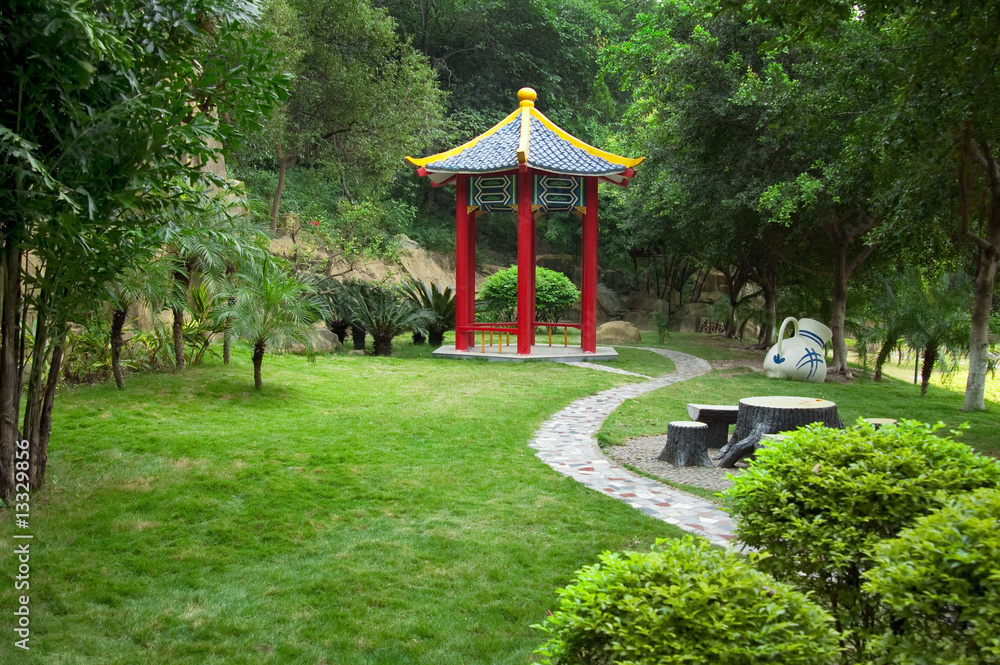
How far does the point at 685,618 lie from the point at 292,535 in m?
3.11

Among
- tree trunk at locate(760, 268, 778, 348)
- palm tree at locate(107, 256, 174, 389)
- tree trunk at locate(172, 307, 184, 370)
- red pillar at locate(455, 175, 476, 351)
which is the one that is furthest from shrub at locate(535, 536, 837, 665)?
tree trunk at locate(760, 268, 778, 348)

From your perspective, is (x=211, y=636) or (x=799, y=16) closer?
(x=211, y=636)

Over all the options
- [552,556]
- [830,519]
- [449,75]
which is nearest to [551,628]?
[830,519]

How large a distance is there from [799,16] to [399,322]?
31.1 feet

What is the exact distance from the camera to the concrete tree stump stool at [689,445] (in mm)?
6477

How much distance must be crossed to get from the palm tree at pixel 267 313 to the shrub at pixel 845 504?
6524 millimetres

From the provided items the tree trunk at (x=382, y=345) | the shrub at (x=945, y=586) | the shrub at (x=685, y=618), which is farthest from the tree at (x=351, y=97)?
the shrub at (x=945, y=586)

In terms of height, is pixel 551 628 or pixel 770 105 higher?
pixel 770 105

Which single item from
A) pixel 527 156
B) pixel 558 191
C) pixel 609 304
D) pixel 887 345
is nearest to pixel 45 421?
pixel 527 156

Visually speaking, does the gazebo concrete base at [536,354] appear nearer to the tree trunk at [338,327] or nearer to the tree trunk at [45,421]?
the tree trunk at [338,327]

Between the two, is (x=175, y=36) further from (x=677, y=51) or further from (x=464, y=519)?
(x=677, y=51)

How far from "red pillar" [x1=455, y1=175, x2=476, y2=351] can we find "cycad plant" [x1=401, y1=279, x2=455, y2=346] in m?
1.49

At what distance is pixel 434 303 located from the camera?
1592cm

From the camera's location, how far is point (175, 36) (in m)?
4.36
